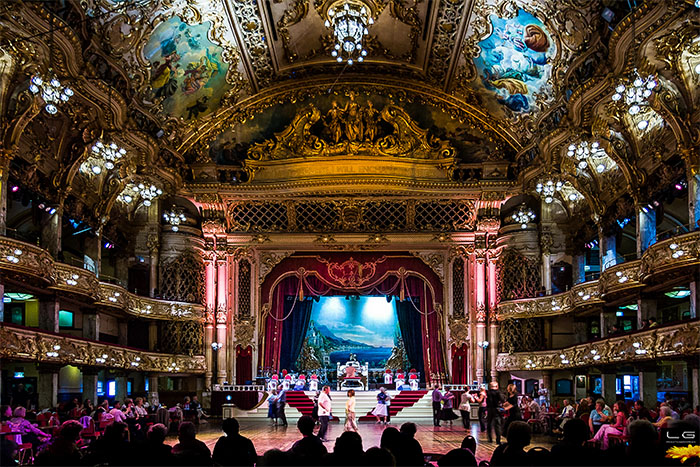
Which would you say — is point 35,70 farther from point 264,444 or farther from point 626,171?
point 626,171

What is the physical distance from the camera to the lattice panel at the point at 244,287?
32688 millimetres

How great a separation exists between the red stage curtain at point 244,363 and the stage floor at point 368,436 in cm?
406

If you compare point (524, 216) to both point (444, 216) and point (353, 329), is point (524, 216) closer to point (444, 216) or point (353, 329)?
point (444, 216)

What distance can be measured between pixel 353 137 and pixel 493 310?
8794 millimetres

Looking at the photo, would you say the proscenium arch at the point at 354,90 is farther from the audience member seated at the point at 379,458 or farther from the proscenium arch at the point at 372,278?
the audience member seated at the point at 379,458

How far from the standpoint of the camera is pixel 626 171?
24.6 m

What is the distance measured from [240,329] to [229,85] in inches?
383

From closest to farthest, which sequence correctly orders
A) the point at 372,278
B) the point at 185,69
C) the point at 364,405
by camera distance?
the point at 185,69
the point at 364,405
the point at 372,278

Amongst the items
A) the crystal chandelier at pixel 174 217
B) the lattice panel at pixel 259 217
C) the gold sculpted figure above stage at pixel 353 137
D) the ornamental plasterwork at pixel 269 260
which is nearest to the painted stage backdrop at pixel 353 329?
the ornamental plasterwork at pixel 269 260

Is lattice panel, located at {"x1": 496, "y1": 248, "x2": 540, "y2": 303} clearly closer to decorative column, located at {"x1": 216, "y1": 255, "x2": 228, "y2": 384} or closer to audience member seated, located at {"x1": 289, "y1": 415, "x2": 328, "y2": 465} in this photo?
decorative column, located at {"x1": 216, "y1": 255, "x2": 228, "y2": 384}

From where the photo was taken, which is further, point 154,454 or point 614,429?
point 614,429

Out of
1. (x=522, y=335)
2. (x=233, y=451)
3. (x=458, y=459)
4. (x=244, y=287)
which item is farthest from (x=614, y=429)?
(x=244, y=287)

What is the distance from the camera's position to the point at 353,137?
31.1 m

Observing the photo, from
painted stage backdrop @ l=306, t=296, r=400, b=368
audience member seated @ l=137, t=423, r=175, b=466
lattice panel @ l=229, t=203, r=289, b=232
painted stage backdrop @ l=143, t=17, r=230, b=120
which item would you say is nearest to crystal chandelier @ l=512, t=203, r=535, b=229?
painted stage backdrop @ l=306, t=296, r=400, b=368
